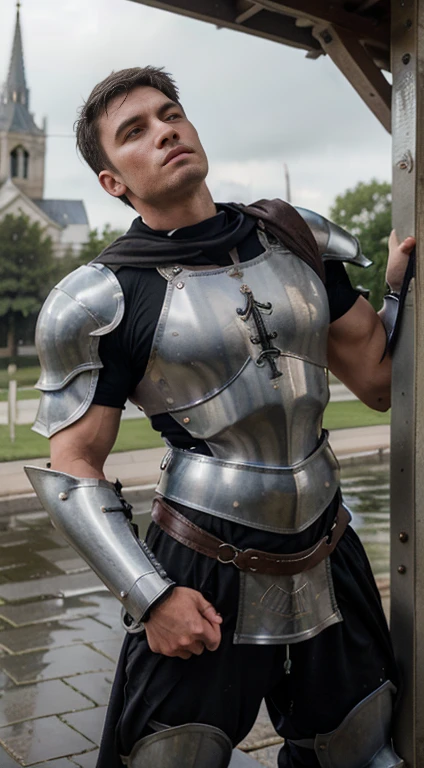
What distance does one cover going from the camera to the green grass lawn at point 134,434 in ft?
37.7

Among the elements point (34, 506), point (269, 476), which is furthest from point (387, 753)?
point (34, 506)

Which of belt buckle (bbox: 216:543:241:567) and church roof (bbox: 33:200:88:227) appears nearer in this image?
belt buckle (bbox: 216:543:241:567)

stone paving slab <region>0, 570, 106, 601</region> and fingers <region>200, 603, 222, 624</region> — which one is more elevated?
fingers <region>200, 603, 222, 624</region>

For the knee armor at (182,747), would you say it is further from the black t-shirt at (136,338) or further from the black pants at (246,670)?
the black t-shirt at (136,338)

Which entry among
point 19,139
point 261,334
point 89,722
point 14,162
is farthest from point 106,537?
point 19,139

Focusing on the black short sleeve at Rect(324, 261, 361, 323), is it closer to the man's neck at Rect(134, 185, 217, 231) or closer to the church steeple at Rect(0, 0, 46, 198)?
the man's neck at Rect(134, 185, 217, 231)

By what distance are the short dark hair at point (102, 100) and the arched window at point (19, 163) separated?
19926mm

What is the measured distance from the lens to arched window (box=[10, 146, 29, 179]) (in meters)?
21.4

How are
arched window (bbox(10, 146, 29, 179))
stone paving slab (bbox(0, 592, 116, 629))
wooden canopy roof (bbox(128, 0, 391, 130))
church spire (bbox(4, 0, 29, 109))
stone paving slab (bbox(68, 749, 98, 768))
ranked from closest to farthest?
wooden canopy roof (bbox(128, 0, 391, 130)) → stone paving slab (bbox(68, 749, 98, 768)) → stone paving slab (bbox(0, 592, 116, 629)) → arched window (bbox(10, 146, 29, 179)) → church spire (bbox(4, 0, 29, 109))

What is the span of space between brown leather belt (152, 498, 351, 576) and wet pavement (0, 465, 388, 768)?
44.1 inches

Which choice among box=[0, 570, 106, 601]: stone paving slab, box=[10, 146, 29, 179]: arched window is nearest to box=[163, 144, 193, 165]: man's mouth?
box=[0, 570, 106, 601]: stone paving slab

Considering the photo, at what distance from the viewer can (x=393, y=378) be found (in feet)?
6.35

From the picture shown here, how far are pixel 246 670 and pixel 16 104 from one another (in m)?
24.8

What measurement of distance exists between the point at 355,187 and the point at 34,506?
37.4 ft
